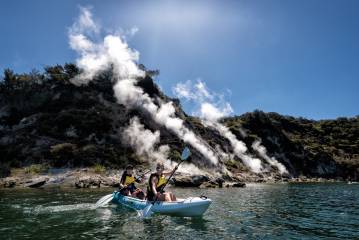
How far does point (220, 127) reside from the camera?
12100 centimetres

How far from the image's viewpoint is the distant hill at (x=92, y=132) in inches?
2566

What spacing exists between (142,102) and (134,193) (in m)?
66.6

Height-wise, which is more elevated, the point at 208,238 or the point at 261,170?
the point at 261,170

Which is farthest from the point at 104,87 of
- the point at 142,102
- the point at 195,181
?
the point at 195,181

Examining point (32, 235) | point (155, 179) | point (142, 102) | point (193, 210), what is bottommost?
point (32, 235)

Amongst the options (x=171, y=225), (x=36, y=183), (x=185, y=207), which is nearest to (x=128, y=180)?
(x=185, y=207)

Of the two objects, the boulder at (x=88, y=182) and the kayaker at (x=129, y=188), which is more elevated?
the boulder at (x=88, y=182)

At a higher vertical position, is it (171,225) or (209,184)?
(209,184)

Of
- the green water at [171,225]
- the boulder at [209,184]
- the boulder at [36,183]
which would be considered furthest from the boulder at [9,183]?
the green water at [171,225]

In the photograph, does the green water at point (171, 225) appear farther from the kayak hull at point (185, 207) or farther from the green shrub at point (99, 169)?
the green shrub at point (99, 169)

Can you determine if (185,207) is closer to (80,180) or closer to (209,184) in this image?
(80,180)

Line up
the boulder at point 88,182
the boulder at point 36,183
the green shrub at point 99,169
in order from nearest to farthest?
the boulder at point 36,183 → the boulder at point 88,182 → the green shrub at point 99,169

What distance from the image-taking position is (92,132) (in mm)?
75250

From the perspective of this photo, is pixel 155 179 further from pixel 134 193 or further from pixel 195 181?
pixel 195 181
